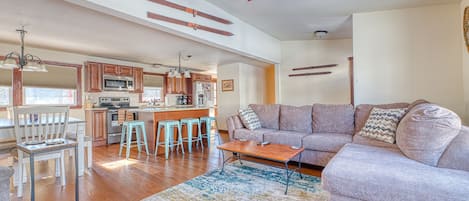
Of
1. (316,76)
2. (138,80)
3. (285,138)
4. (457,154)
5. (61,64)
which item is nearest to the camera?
(457,154)

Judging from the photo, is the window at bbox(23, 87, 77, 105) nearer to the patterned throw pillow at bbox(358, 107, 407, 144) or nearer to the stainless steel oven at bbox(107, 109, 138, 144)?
the stainless steel oven at bbox(107, 109, 138, 144)

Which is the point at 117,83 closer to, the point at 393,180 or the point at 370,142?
the point at 370,142

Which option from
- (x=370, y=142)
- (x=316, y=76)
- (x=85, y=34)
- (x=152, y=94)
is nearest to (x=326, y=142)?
(x=370, y=142)

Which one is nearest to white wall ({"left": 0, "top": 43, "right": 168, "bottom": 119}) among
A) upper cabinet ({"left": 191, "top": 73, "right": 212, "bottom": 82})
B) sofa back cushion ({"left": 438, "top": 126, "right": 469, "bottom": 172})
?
upper cabinet ({"left": 191, "top": 73, "right": 212, "bottom": 82})

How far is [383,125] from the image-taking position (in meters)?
2.71

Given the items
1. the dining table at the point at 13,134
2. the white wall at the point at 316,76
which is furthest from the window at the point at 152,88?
the white wall at the point at 316,76

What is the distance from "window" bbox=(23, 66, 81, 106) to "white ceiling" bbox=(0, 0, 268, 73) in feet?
1.83

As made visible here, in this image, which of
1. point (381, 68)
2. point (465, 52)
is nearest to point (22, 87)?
point (381, 68)

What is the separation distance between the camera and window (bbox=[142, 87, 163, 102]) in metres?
6.53

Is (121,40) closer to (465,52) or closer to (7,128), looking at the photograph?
(7,128)

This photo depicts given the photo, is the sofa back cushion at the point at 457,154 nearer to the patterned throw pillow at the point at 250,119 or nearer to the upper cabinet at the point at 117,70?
the patterned throw pillow at the point at 250,119

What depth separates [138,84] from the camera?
6105 millimetres

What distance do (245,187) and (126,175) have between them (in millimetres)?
1635

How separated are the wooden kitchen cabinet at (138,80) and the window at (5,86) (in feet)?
7.89
